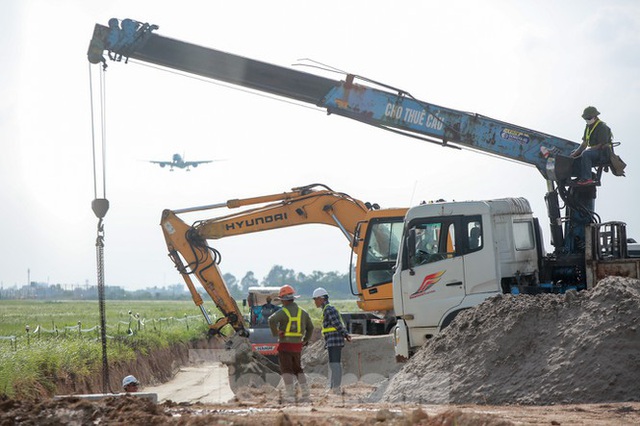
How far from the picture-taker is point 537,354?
43.1 ft

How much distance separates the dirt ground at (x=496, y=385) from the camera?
34.7ft

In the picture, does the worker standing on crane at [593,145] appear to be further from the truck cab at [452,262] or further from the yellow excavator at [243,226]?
the yellow excavator at [243,226]

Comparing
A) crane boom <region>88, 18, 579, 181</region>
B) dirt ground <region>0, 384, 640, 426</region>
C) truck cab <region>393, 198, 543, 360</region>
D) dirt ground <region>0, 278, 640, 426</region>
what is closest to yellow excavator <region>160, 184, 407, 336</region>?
crane boom <region>88, 18, 579, 181</region>

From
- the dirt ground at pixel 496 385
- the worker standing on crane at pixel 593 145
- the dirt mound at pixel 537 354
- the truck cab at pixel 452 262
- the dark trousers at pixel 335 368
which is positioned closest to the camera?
the dirt ground at pixel 496 385

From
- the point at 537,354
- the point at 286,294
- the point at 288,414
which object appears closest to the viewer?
the point at 288,414

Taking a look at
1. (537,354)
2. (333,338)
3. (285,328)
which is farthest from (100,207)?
(537,354)

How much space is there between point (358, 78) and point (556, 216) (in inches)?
187

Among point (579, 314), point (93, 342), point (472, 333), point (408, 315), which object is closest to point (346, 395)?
point (408, 315)

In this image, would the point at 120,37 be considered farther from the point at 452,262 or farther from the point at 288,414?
the point at 288,414

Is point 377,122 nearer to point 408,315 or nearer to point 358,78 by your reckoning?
point 358,78

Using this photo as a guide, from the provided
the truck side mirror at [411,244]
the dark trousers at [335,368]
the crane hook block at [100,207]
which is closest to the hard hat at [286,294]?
the dark trousers at [335,368]

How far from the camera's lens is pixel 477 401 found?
12.8 m

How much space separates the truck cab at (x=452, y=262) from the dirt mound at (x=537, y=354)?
113 centimetres

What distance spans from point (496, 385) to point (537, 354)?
75 centimetres
